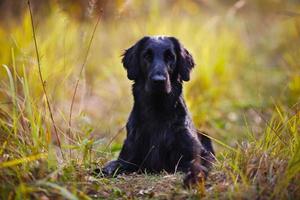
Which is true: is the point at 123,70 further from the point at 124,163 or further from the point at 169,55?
the point at 124,163

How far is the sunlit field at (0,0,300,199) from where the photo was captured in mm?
4078

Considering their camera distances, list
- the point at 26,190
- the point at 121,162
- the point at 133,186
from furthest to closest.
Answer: the point at 121,162, the point at 133,186, the point at 26,190

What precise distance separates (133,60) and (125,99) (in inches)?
131

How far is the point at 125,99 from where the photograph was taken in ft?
29.2

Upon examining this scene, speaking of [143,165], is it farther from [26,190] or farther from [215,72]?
[215,72]

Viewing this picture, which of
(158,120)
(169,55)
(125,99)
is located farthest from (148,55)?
(125,99)

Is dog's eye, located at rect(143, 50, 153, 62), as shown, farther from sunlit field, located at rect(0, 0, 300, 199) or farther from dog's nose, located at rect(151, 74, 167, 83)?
sunlit field, located at rect(0, 0, 300, 199)

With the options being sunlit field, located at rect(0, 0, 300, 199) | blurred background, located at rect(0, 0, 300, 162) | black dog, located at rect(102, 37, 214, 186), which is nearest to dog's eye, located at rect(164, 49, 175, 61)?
black dog, located at rect(102, 37, 214, 186)

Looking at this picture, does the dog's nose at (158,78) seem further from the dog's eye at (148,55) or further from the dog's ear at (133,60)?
the dog's ear at (133,60)

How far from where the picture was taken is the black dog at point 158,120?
518cm

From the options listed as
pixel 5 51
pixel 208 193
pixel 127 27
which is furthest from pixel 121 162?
pixel 127 27

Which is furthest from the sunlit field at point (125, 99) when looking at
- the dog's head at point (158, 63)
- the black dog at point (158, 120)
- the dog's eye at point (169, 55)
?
the dog's eye at point (169, 55)

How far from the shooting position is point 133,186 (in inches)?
179

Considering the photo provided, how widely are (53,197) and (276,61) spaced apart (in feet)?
30.9
